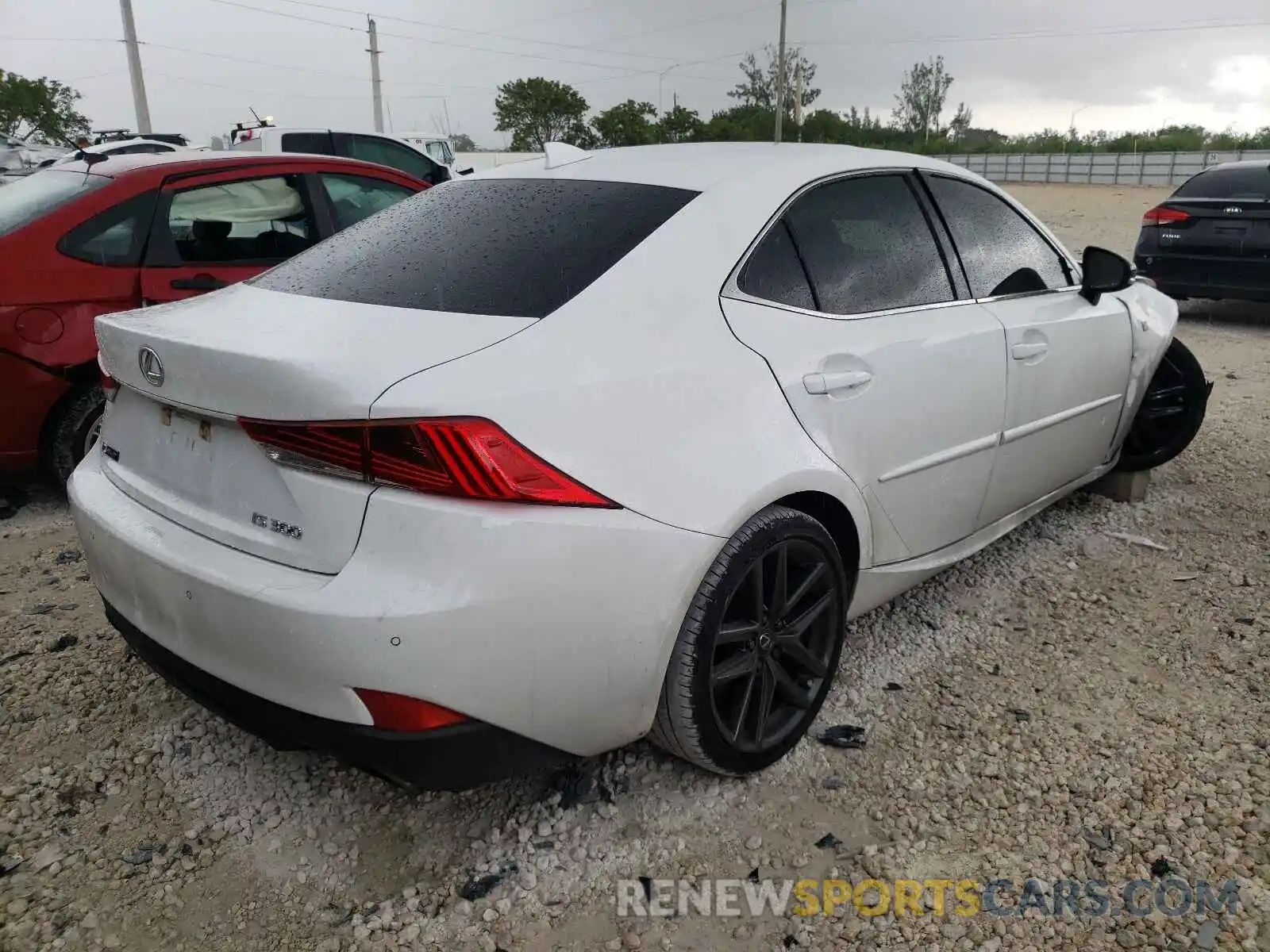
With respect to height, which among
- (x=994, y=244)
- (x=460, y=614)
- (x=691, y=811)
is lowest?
(x=691, y=811)

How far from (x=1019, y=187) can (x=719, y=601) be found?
139 feet

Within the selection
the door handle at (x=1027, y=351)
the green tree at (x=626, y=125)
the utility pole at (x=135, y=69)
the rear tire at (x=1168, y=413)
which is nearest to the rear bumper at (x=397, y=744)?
the door handle at (x=1027, y=351)

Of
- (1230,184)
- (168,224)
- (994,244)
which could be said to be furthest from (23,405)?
(1230,184)

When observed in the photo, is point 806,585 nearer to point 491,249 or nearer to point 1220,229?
point 491,249

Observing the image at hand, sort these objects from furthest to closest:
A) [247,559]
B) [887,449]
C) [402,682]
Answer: [887,449]
[247,559]
[402,682]

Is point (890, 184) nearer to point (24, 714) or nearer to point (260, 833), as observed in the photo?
point (260, 833)

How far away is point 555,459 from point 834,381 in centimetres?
91

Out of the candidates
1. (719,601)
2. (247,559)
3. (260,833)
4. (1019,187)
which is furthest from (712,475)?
(1019,187)

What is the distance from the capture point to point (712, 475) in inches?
81.0

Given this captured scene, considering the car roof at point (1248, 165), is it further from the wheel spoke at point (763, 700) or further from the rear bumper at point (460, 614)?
the rear bumper at point (460, 614)

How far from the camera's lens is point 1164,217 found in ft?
27.9

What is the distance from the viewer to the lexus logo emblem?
210 centimetres

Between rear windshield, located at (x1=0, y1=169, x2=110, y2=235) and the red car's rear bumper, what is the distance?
2.06 feet

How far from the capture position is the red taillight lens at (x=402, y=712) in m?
1.78
